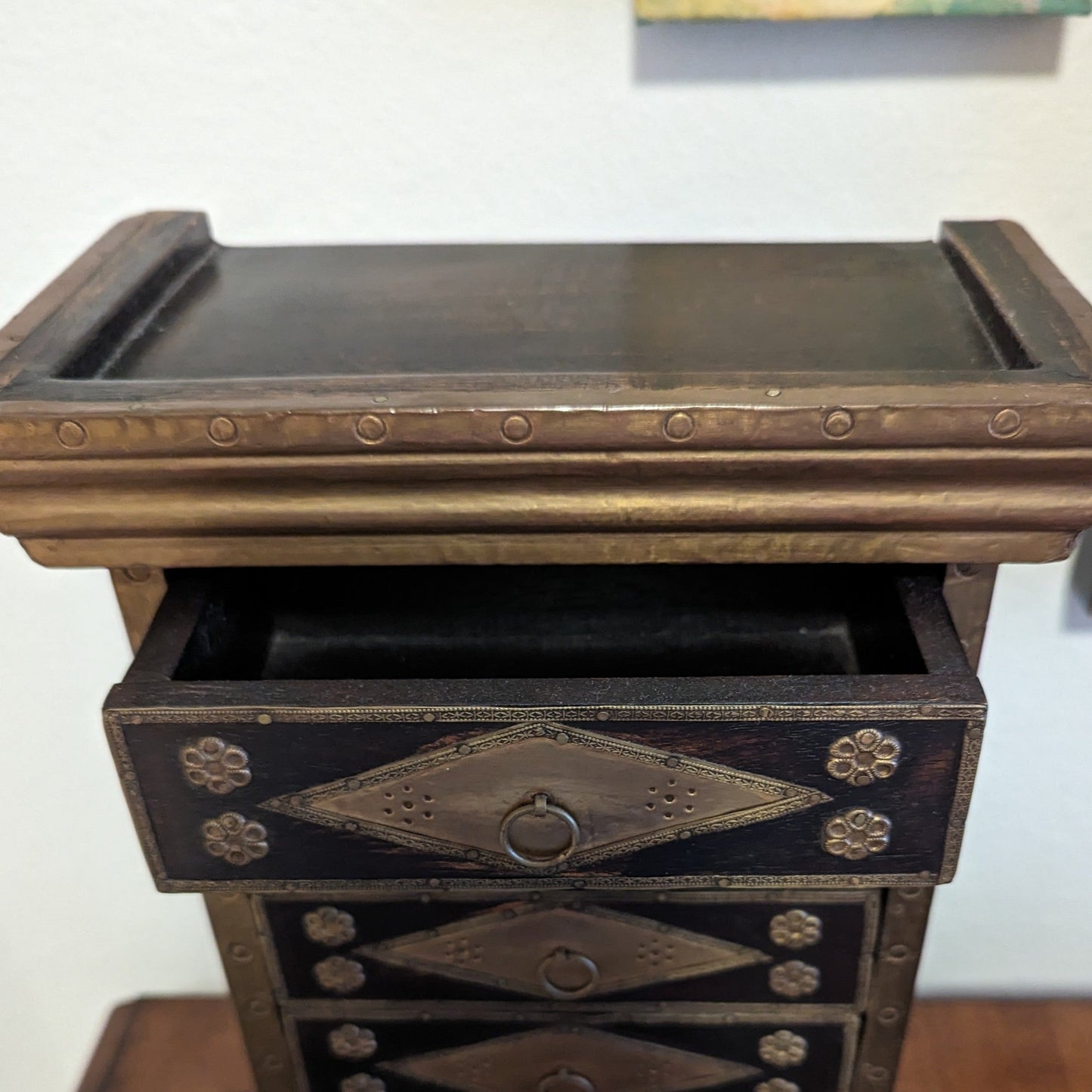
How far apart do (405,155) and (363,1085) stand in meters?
0.68

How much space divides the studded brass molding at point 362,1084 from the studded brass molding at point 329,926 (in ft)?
0.45

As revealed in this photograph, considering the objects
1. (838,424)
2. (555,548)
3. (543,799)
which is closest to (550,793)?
(543,799)

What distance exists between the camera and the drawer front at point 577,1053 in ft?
2.37

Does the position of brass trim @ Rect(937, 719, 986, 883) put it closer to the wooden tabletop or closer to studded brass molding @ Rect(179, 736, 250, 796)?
studded brass molding @ Rect(179, 736, 250, 796)

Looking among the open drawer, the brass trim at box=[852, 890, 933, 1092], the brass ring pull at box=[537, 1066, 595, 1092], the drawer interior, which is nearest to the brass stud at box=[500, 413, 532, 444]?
the open drawer

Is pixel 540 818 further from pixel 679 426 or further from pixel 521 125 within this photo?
pixel 521 125

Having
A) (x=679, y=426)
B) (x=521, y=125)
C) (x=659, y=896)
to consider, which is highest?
(x=521, y=125)

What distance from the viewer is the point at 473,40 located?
0.79 m

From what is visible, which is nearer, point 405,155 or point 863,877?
point 863,877

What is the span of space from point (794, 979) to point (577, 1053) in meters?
0.16

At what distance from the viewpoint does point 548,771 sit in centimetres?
56

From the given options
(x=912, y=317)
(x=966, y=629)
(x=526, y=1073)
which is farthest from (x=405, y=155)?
(x=526, y=1073)

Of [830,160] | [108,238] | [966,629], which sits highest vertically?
[830,160]

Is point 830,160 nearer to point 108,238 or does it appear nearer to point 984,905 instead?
point 108,238
